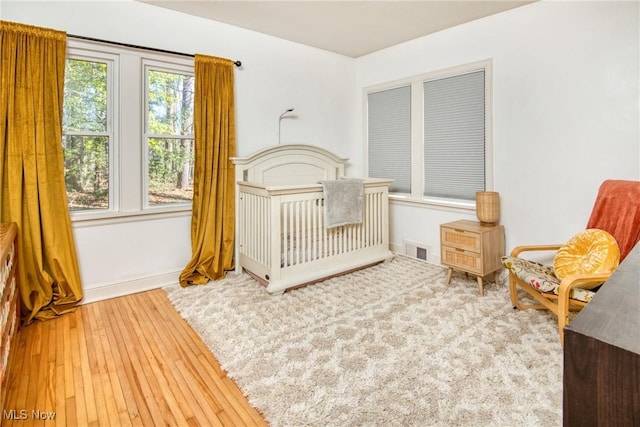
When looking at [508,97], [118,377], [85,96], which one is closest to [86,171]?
[85,96]

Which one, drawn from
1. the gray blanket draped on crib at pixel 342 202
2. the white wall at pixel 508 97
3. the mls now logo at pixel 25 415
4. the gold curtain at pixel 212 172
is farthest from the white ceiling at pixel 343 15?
the mls now logo at pixel 25 415

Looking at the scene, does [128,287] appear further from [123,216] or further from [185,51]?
[185,51]

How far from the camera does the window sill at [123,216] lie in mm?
2824

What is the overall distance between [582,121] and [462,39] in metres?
1.36

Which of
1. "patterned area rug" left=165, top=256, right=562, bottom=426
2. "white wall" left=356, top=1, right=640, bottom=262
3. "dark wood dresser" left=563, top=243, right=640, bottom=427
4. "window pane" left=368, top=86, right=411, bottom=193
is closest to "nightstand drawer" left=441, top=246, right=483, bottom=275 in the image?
"patterned area rug" left=165, top=256, right=562, bottom=426

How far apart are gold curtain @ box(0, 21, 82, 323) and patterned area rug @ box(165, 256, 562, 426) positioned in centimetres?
91

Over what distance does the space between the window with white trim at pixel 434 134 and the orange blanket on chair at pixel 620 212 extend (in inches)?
38.0

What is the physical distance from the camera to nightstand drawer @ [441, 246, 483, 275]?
295 centimetres

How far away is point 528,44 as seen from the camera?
2990 mm

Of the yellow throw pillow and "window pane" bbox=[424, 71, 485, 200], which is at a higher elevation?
"window pane" bbox=[424, 71, 485, 200]

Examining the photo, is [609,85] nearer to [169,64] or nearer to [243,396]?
[243,396]

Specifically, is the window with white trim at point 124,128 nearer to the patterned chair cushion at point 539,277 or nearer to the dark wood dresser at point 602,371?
the patterned chair cushion at point 539,277

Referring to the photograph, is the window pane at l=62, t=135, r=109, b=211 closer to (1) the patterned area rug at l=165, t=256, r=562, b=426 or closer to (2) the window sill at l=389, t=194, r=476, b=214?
(1) the patterned area rug at l=165, t=256, r=562, b=426

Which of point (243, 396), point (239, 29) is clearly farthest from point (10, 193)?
point (239, 29)
